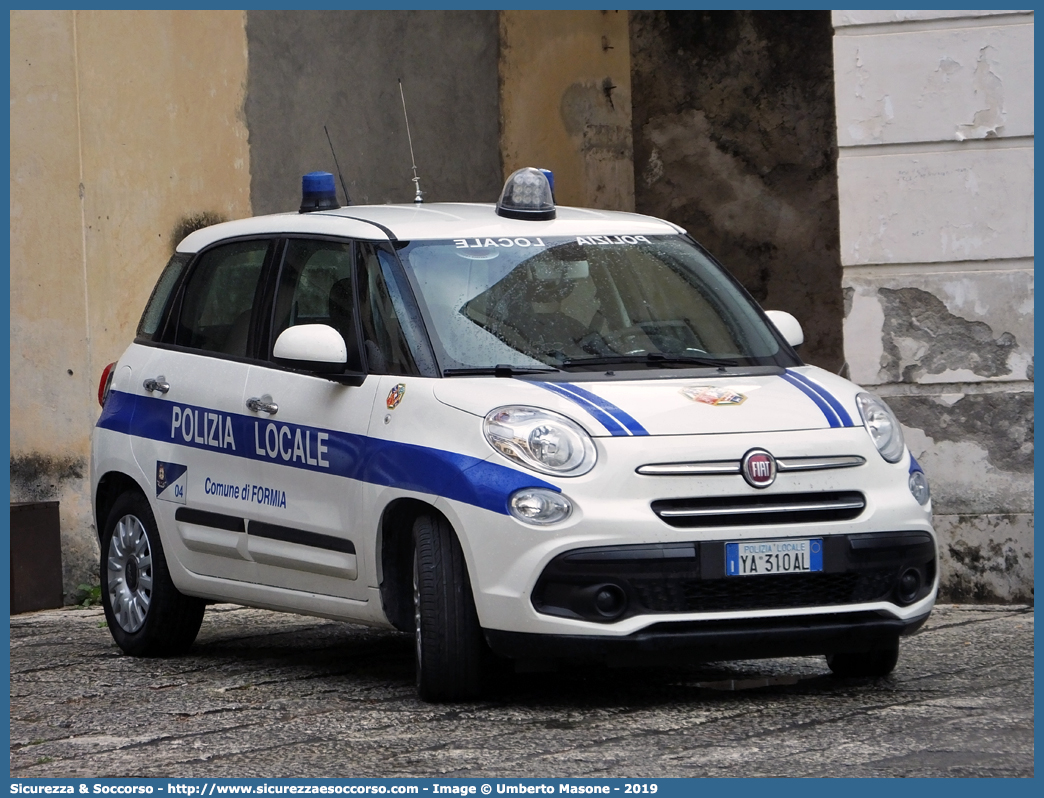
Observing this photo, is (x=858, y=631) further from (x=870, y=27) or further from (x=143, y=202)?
(x=143, y=202)

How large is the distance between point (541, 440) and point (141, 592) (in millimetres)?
2595

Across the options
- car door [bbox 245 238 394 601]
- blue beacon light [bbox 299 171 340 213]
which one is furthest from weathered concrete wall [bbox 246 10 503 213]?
car door [bbox 245 238 394 601]

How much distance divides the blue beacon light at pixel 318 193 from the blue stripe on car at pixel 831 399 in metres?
2.17

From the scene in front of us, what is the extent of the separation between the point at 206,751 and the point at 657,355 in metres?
2.13

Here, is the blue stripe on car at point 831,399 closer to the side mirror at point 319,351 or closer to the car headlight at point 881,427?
the car headlight at point 881,427

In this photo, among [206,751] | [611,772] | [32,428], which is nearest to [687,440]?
[611,772]

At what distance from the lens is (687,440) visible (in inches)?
228

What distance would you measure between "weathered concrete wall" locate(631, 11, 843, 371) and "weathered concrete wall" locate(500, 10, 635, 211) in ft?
0.55

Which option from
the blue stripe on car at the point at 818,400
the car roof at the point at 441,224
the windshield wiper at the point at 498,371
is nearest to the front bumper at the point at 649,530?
the blue stripe on car at the point at 818,400

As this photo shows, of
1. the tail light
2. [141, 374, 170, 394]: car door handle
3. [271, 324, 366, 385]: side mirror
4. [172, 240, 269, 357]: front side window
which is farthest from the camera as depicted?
the tail light

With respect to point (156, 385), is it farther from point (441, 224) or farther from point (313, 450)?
point (441, 224)

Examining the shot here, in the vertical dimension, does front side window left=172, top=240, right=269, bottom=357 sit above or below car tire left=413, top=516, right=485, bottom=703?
above

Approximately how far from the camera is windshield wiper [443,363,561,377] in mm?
6203

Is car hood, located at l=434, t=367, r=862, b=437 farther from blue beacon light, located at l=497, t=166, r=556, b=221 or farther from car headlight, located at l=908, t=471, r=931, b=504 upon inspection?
blue beacon light, located at l=497, t=166, r=556, b=221
